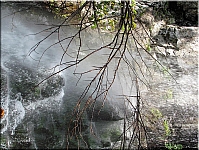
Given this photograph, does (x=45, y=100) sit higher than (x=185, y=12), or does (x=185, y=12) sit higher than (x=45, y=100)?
(x=185, y=12)

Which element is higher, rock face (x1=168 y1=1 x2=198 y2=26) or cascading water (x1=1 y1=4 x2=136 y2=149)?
rock face (x1=168 y1=1 x2=198 y2=26)

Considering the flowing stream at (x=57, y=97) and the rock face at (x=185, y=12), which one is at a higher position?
the rock face at (x=185, y=12)

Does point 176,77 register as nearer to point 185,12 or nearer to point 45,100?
point 185,12

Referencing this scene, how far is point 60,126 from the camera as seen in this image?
396cm

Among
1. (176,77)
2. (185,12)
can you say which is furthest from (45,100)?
(185,12)

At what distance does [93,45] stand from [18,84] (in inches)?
50.3

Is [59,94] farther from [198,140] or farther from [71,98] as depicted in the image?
[198,140]

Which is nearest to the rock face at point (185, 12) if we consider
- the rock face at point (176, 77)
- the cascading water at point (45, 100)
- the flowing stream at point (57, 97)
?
the rock face at point (176, 77)

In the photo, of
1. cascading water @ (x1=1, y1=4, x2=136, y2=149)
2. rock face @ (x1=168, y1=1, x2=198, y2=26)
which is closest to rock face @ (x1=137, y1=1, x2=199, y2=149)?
rock face @ (x1=168, y1=1, x2=198, y2=26)

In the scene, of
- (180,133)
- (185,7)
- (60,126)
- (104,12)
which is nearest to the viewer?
(180,133)

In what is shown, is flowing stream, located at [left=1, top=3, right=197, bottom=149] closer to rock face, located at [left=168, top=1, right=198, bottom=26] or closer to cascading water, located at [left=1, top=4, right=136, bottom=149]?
cascading water, located at [left=1, top=4, right=136, bottom=149]

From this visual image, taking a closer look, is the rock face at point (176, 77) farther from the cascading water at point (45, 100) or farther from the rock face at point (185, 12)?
the cascading water at point (45, 100)

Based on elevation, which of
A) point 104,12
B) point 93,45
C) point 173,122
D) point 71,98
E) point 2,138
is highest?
point 104,12

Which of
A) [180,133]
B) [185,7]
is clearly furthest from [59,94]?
[185,7]
